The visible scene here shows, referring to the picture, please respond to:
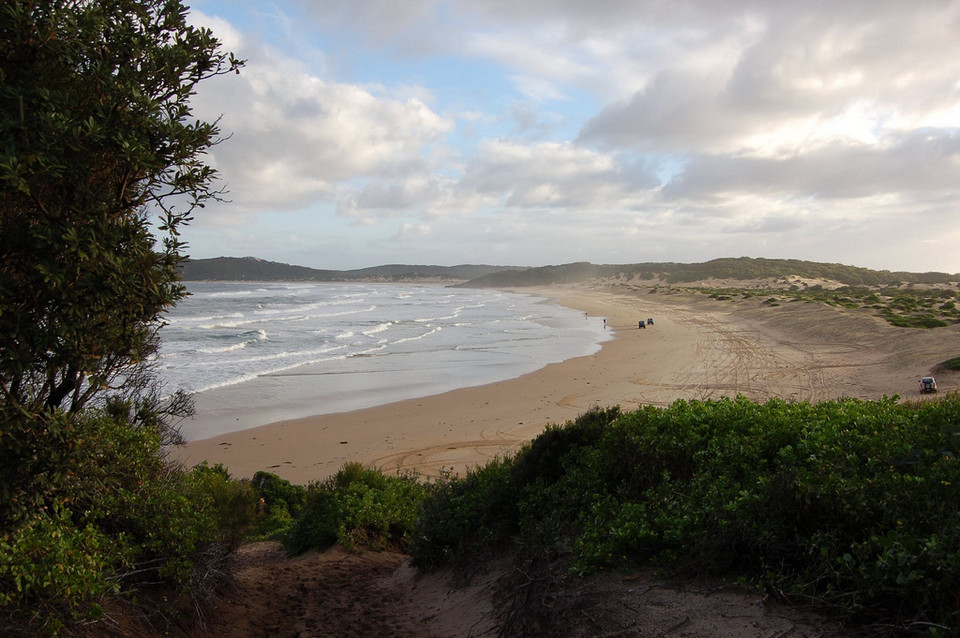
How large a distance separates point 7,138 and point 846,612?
4738 mm

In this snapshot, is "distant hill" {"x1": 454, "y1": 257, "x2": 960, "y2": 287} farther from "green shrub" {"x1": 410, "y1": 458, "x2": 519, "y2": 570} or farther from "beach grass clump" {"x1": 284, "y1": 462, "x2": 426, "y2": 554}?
"green shrub" {"x1": 410, "y1": 458, "x2": 519, "y2": 570}

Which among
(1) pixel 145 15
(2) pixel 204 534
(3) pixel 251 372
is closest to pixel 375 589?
(2) pixel 204 534

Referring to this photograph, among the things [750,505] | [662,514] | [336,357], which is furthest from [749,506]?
[336,357]

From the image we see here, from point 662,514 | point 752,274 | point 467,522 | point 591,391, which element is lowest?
point 591,391

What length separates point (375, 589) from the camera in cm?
570

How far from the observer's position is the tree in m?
3.12

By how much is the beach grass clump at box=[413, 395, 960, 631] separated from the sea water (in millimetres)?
11172

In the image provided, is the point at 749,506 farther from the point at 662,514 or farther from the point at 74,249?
the point at 74,249

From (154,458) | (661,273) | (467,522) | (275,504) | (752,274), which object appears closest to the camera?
(154,458)

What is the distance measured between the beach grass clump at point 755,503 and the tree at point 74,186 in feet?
10.4

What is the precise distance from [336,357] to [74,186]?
2239 centimetres

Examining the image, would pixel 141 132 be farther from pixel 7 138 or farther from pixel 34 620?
pixel 34 620

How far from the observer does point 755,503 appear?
11.8ft

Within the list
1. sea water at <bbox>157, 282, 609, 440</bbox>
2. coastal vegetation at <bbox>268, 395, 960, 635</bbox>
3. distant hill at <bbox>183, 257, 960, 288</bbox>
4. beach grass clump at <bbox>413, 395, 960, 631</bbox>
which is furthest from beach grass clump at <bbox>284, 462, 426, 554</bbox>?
distant hill at <bbox>183, 257, 960, 288</bbox>
